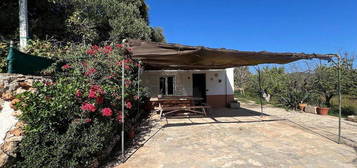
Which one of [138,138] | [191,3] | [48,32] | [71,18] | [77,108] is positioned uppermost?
[191,3]

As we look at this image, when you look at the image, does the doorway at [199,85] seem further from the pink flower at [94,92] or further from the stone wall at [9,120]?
the stone wall at [9,120]

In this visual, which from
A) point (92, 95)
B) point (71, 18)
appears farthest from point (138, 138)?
point (71, 18)

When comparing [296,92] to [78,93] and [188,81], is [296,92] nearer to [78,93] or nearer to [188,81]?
[188,81]

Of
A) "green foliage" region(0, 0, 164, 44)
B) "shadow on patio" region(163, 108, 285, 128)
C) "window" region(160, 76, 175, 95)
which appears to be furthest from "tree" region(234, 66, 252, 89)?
"green foliage" region(0, 0, 164, 44)

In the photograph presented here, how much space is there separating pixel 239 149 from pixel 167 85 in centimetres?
615

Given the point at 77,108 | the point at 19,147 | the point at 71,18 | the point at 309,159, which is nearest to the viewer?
the point at 19,147

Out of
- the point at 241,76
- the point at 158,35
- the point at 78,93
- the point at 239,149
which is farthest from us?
the point at 241,76

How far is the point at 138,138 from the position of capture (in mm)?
4184

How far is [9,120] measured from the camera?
7.32 feet

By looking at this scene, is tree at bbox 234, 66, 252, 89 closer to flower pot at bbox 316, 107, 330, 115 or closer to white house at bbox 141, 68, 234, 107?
white house at bbox 141, 68, 234, 107

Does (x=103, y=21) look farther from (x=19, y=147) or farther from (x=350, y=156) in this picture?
(x=350, y=156)

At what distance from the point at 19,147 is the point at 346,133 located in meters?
7.26

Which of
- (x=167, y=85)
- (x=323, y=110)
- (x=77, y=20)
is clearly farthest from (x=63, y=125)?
(x=323, y=110)

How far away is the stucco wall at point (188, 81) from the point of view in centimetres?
893
